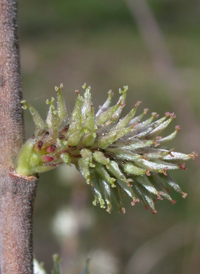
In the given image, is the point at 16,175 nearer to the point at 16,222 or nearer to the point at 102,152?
the point at 16,222

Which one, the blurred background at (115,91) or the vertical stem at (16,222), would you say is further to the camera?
the blurred background at (115,91)

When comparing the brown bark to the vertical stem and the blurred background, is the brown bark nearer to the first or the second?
the vertical stem

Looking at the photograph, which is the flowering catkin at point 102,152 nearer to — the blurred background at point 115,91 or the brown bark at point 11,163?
the brown bark at point 11,163

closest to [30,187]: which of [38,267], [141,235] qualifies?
[38,267]

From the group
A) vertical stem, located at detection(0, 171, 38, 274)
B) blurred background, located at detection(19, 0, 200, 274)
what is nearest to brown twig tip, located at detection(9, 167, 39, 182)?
vertical stem, located at detection(0, 171, 38, 274)

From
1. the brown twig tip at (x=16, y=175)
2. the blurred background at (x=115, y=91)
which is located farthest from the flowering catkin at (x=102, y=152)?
the blurred background at (x=115, y=91)

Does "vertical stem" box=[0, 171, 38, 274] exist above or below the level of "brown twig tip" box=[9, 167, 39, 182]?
below

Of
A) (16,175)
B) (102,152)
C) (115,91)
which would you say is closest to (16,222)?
(16,175)
